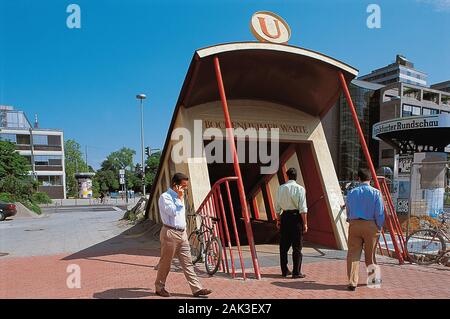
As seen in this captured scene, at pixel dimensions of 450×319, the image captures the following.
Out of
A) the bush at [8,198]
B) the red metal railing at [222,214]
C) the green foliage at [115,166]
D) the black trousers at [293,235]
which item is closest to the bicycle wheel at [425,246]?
the black trousers at [293,235]

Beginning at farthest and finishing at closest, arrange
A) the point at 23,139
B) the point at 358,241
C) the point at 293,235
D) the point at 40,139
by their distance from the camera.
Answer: the point at 40,139 < the point at 23,139 < the point at 293,235 < the point at 358,241

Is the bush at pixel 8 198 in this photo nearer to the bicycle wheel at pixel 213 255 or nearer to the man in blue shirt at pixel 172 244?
the bicycle wheel at pixel 213 255

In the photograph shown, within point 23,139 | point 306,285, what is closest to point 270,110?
point 306,285

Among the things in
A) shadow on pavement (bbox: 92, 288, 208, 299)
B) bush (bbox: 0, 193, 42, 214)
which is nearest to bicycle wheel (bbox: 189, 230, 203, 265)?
shadow on pavement (bbox: 92, 288, 208, 299)

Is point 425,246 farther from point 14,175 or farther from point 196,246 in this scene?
point 14,175

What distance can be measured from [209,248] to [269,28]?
4.51 meters

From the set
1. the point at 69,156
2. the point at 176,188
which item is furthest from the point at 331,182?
the point at 69,156

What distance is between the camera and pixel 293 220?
5195 millimetres

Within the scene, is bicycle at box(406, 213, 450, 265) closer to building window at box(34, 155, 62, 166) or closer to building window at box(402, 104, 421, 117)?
building window at box(34, 155, 62, 166)

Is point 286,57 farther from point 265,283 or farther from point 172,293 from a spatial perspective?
point 172,293

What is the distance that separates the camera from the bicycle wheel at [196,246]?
6.16m

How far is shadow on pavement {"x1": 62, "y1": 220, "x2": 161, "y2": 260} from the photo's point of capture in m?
7.71
